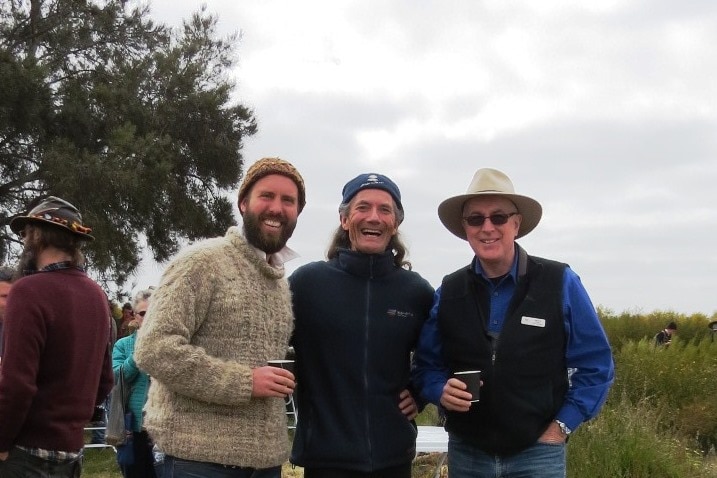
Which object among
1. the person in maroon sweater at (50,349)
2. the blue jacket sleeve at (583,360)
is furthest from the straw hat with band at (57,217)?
the blue jacket sleeve at (583,360)

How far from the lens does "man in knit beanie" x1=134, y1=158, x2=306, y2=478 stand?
3.15m

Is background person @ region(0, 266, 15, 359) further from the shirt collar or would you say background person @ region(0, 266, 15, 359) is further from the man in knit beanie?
the shirt collar

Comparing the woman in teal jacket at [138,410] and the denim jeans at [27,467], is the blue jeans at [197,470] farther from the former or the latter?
the woman in teal jacket at [138,410]

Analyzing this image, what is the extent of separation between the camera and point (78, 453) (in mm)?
3924

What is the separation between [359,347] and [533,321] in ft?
2.46

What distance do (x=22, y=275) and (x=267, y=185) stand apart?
4.39ft

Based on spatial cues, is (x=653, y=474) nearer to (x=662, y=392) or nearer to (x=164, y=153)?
(x=662, y=392)

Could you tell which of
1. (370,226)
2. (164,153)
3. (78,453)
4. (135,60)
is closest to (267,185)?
(370,226)

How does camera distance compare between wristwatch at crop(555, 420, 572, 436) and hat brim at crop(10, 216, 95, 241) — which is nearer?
wristwatch at crop(555, 420, 572, 436)

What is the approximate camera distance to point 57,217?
3.92 metres

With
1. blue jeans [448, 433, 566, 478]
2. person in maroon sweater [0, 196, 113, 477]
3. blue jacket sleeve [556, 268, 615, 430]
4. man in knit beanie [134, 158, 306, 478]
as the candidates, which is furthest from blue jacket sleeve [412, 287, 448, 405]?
person in maroon sweater [0, 196, 113, 477]

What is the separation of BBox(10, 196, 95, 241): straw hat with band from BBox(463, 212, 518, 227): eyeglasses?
6.00 ft

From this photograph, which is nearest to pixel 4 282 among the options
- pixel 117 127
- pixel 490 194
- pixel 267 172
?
pixel 267 172

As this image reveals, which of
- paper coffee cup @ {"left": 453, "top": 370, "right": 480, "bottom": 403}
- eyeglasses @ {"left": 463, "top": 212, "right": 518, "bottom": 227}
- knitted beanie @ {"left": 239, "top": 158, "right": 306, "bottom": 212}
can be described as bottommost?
paper coffee cup @ {"left": 453, "top": 370, "right": 480, "bottom": 403}
